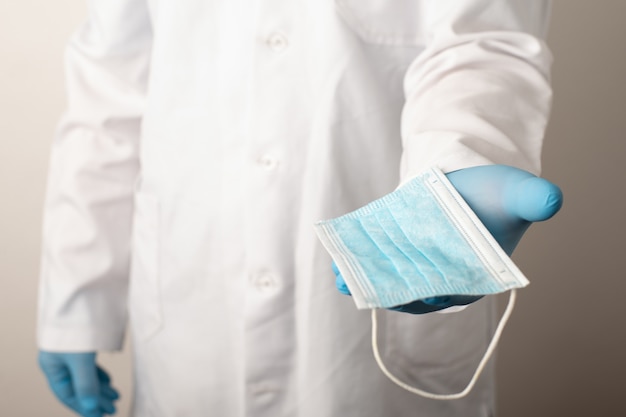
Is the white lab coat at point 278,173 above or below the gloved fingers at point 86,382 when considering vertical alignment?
above

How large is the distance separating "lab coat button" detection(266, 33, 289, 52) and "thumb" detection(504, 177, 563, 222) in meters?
0.35

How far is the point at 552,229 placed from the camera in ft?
4.14

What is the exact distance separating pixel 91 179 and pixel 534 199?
632 mm

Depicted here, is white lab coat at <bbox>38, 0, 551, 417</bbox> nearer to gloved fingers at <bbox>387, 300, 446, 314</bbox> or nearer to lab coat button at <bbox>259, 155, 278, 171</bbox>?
lab coat button at <bbox>259, 155, 278, 171</bbox>

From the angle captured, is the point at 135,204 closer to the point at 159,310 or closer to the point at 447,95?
the point at 159,310

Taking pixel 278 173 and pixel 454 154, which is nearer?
pixel 454 154

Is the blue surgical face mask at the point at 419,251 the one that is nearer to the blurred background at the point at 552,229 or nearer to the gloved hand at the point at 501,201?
the gloved hand at the point at 501,201

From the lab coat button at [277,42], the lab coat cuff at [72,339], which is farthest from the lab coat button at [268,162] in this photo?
the lab coat cuff at [72,339]

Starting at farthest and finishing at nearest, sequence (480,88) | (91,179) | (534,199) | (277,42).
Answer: (91,179) < (277,42) < (480,88) < (534,199)

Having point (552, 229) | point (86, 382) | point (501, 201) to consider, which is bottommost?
point (86, 382)

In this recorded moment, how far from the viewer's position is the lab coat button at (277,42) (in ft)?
2.40

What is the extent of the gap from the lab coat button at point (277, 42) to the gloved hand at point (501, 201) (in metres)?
0.29

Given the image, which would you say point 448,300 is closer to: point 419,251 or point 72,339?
point 419,251

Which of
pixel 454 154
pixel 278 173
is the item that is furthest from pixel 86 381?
pixel 454 154
